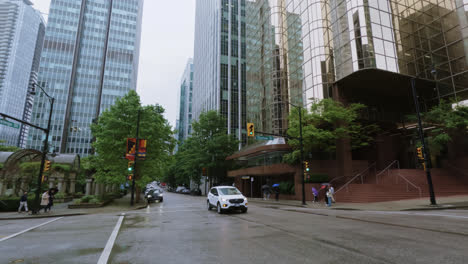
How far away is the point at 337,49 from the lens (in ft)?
106

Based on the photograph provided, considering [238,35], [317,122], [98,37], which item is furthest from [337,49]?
[98,37]

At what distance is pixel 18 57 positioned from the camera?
166 meters

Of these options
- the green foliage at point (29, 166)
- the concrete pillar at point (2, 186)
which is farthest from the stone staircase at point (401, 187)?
the concrete pillar at point (2, 186)

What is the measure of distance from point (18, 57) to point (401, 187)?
710 ft

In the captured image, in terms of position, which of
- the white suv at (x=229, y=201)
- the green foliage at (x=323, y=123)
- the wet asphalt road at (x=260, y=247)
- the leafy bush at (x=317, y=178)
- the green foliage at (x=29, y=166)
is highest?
the green foliage at (x=323, y=123)

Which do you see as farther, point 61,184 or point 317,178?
point 61,184

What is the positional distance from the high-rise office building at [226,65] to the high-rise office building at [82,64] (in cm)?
4266

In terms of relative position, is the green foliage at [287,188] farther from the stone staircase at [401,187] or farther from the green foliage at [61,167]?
the green foliage at [61,167]

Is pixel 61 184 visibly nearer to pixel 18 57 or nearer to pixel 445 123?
pixel 445 123

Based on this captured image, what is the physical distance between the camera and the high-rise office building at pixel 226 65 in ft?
229

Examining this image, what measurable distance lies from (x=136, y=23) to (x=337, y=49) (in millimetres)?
117966

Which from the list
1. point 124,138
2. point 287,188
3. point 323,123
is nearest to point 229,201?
point 124,138

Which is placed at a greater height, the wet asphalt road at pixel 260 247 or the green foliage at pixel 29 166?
the green foliage at pixel 29 166

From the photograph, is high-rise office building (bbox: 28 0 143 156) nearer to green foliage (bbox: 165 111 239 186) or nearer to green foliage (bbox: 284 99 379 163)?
green foliage (bbox: 165 111 239 186)
